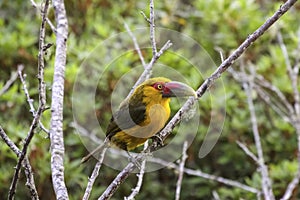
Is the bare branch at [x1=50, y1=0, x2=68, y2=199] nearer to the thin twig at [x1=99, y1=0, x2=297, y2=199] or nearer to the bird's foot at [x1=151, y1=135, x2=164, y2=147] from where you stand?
the thin twig at [x1=99, y1=0, x2=297, y2=199]

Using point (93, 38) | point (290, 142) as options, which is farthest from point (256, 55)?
point (93, 38)

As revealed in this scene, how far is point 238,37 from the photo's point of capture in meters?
4.27

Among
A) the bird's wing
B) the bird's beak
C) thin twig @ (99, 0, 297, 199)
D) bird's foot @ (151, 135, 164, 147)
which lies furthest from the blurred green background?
thin twig @ (99, 0, 297, 199)

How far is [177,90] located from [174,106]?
136cm

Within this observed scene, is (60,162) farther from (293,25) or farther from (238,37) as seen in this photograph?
(293,25)

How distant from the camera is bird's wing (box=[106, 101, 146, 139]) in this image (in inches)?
105

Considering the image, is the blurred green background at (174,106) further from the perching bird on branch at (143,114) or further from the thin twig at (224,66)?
the thin twig at (224,66)

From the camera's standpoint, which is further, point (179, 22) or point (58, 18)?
point (179, 22)

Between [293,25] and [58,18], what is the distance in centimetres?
324

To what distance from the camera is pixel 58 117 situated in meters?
1.77

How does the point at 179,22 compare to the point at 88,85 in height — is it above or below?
above

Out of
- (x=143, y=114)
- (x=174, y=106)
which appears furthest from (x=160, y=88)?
(x=174, y=106)

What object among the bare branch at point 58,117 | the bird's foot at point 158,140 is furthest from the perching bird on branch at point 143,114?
the bare branch at point 58,117

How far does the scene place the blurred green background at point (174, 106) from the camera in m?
3.67
